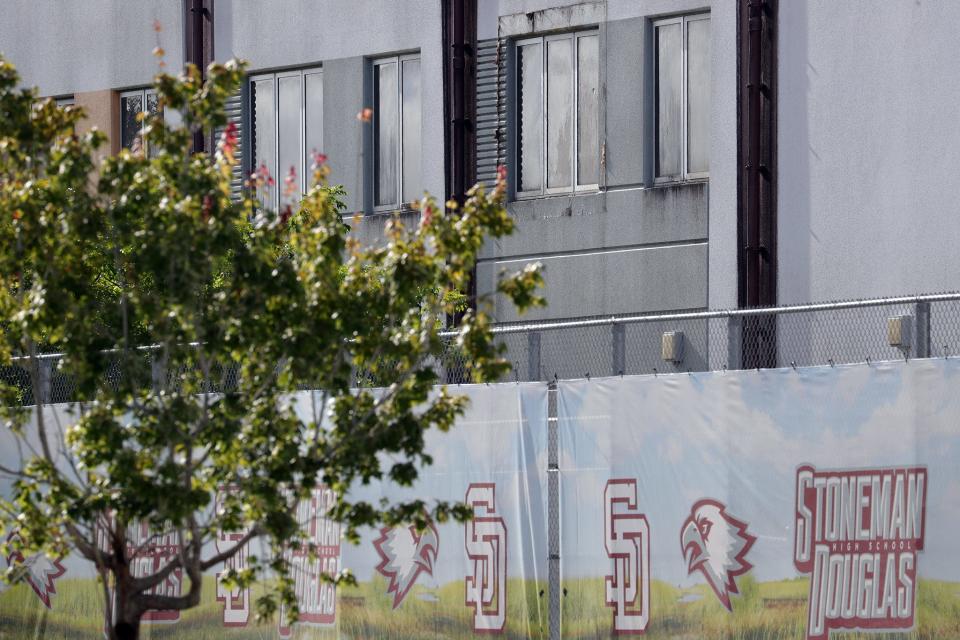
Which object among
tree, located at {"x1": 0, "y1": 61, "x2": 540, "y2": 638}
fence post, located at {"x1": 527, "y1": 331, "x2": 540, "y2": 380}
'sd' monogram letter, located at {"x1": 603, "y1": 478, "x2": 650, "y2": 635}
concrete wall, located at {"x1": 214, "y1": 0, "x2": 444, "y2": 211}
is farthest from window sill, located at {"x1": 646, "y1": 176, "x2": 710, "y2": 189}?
tree, located at {"x1": 0, "y1": 61, "x2": 540, "y2": 638}

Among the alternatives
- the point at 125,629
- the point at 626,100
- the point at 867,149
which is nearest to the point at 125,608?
the point at 125,629

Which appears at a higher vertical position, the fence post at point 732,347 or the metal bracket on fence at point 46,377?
the fence post at point 732,347

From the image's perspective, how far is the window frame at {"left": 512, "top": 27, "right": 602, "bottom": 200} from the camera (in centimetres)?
2391

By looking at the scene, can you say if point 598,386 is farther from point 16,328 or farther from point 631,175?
point 631,175

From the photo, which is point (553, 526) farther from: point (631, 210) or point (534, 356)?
point (631, 210)

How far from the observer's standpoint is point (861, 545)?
1180 centimetres

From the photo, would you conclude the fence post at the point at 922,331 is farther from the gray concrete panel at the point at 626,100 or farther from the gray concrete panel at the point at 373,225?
the gray concrete panel at the point at 373,225

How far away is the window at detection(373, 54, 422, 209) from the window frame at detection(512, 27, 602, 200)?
1554 millimetres

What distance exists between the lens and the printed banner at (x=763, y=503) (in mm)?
11648

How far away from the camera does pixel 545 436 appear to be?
13.8 metres

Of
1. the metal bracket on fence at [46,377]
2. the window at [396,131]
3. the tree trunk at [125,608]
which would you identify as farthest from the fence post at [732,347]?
the window at [396,131]

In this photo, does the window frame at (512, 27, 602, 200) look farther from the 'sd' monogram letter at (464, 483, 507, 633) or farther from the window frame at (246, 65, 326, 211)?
the 'sd' monogram letter at (464, 483, 507, 633)

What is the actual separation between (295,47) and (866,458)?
15441mm

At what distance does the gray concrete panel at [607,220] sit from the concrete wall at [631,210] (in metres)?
0.01
